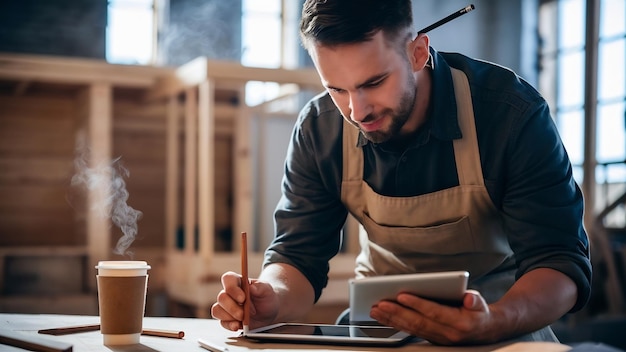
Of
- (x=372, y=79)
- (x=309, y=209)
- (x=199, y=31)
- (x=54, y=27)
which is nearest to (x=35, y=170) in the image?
(x=54, y=27)

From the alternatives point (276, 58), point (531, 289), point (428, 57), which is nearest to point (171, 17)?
point (276, 58)

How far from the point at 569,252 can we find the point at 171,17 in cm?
532

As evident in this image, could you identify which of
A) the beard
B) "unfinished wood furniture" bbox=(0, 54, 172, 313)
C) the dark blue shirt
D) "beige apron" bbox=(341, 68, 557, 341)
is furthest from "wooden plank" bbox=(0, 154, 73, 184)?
the beard

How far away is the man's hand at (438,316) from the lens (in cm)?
129

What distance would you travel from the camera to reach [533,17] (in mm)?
7023

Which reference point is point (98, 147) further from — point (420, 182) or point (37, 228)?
point (420, 182)

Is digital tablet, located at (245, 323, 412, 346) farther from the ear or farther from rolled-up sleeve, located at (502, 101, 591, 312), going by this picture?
the ear

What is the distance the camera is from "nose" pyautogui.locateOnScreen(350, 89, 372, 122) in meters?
1.62

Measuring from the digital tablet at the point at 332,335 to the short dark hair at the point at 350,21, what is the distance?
1.86ft

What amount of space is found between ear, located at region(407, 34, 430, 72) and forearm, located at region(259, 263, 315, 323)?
1.79 ft

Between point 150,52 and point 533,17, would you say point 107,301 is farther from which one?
point 533,17

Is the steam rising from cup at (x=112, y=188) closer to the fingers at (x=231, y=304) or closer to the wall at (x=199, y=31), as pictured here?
the wall at (x=199, y=31)

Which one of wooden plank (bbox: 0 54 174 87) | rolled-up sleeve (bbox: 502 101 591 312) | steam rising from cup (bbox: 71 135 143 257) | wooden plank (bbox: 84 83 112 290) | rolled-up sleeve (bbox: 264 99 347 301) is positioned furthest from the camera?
steam rising from cup (bbox: 71 135 143 257)

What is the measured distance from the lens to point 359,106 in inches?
64.2
